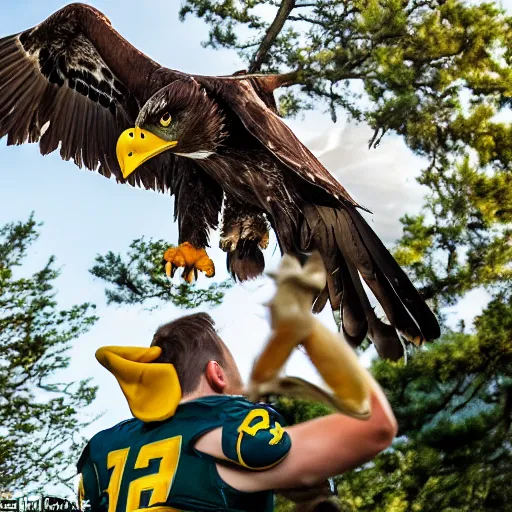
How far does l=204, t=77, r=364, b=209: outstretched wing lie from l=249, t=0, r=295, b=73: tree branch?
817mm

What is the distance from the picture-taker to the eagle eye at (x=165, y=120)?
325 cm

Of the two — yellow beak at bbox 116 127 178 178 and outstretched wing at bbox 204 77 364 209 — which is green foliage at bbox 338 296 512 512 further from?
yellow beak at bbox 116 127 178 178

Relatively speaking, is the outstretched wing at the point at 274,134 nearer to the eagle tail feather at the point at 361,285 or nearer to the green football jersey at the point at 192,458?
the eagle tail feather at the point at 361,285

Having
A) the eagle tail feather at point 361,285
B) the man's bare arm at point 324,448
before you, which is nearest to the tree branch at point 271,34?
the eagle tail feather at point 361,285

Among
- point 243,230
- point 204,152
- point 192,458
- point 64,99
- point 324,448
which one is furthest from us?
point 64,99

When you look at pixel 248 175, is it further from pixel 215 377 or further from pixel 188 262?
pixel 215 377

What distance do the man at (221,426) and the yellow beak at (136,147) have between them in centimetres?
217

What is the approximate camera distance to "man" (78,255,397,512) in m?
0.73

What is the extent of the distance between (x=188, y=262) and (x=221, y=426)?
8.26 ft

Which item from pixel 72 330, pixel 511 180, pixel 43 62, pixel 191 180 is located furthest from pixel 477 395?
pixel 72 330

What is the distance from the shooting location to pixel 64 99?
3873 mm

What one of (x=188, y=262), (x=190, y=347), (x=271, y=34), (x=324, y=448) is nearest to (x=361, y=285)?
(x=188, y=262)

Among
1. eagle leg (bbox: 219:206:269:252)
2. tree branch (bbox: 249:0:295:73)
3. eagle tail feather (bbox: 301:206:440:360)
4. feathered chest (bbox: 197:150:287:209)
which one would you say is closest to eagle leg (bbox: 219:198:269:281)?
eagle leg (bbox: 219:206:269:252)

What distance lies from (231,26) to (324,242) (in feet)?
5.20
